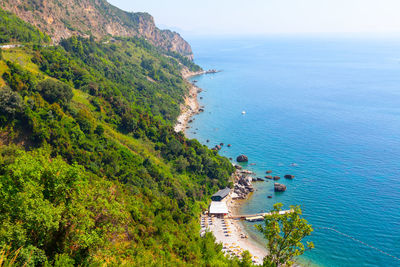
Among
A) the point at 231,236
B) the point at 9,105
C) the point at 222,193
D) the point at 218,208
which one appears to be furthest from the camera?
the point at 222,193

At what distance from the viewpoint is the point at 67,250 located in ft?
77.0

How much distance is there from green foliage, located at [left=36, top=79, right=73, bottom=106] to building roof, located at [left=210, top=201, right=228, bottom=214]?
46.0 m

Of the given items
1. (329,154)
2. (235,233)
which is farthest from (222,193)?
(329,154)

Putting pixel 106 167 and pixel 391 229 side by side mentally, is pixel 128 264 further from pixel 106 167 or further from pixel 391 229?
pixel 391 229

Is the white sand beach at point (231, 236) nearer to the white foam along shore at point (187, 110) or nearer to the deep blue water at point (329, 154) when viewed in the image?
the deep blue water at point (329, 154)

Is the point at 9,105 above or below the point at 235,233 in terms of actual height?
above

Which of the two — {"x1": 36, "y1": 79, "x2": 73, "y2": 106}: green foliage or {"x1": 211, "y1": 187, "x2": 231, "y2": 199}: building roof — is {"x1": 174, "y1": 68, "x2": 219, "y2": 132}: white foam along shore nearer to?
{"x1": 211, "y1": 187, "x2": 231, "y2": 199}: building roof

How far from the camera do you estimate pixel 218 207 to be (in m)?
72.9

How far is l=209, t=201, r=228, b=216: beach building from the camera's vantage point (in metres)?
71.2

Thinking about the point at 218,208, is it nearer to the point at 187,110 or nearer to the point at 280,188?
the point at 280,188

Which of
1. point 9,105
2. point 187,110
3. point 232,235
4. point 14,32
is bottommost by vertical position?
point 232,235

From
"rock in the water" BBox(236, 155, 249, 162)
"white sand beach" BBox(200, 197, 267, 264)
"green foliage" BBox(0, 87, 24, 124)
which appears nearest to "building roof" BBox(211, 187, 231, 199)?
"white sand beach" BBox(200, 197, 267, 264)

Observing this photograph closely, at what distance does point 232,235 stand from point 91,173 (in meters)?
34.6

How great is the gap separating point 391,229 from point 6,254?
77.1 meters
